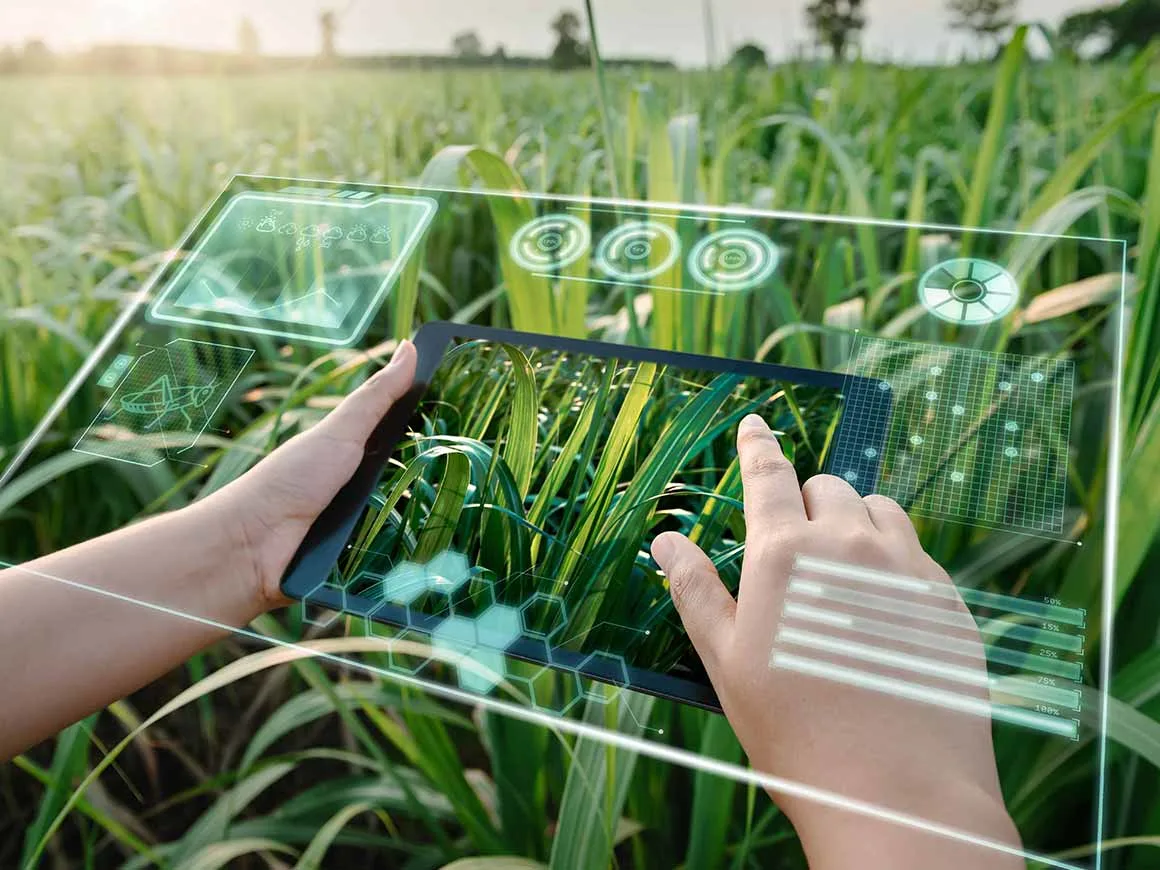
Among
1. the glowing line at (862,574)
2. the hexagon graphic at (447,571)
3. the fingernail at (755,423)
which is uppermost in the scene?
the fingernail at (755,423)

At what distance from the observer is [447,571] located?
49cm

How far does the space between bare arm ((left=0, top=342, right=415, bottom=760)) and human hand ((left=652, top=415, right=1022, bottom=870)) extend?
0.79 ft

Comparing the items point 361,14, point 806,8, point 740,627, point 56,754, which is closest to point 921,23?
point 806,8

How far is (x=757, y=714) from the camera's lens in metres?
0.40

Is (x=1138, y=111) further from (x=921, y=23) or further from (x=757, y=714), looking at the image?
(x=757, y=714)

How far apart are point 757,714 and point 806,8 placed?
840 millimetres

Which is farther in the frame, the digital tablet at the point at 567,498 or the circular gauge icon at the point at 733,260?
the circular gauge icon at the point at 733,260

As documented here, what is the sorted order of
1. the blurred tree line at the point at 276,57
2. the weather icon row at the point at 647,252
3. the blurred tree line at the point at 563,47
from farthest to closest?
the blurred tree line at the point at 276,57 < the blurred tree line at the point at 563,47 < the weather icon row at the point at 647,252

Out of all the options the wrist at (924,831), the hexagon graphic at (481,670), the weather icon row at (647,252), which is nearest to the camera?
the wrist at (924,831)
